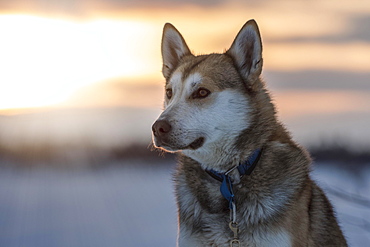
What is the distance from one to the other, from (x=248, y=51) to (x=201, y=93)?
0.60m

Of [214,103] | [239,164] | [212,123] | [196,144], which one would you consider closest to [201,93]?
[214,103]

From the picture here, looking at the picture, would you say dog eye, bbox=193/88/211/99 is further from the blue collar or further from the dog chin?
the blue collar

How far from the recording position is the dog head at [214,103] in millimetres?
5012

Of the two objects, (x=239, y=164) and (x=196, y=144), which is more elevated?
(x=196, y=144)

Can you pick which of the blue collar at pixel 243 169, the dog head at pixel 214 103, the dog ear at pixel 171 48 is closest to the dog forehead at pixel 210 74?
the dog head at pixel 214 103

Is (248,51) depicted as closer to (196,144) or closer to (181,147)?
(196,144)

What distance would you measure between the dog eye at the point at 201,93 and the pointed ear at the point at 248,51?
1.33ft

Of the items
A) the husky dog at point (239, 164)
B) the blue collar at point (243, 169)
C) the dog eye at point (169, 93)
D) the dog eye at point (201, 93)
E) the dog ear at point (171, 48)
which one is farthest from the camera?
the dog ear at point (171, 48)

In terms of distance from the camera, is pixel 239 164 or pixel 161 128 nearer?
pixel 161 128

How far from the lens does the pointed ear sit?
5113mm

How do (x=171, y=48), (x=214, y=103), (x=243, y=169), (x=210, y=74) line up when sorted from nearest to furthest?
(x=243, y=169) < (x=214, y=103) < (x=210, y=74) < (x=171, y=48)

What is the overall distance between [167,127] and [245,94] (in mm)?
829

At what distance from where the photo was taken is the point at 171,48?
19.8 ft

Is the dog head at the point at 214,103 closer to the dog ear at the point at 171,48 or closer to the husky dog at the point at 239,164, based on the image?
the husky dog at the point at 239,164
